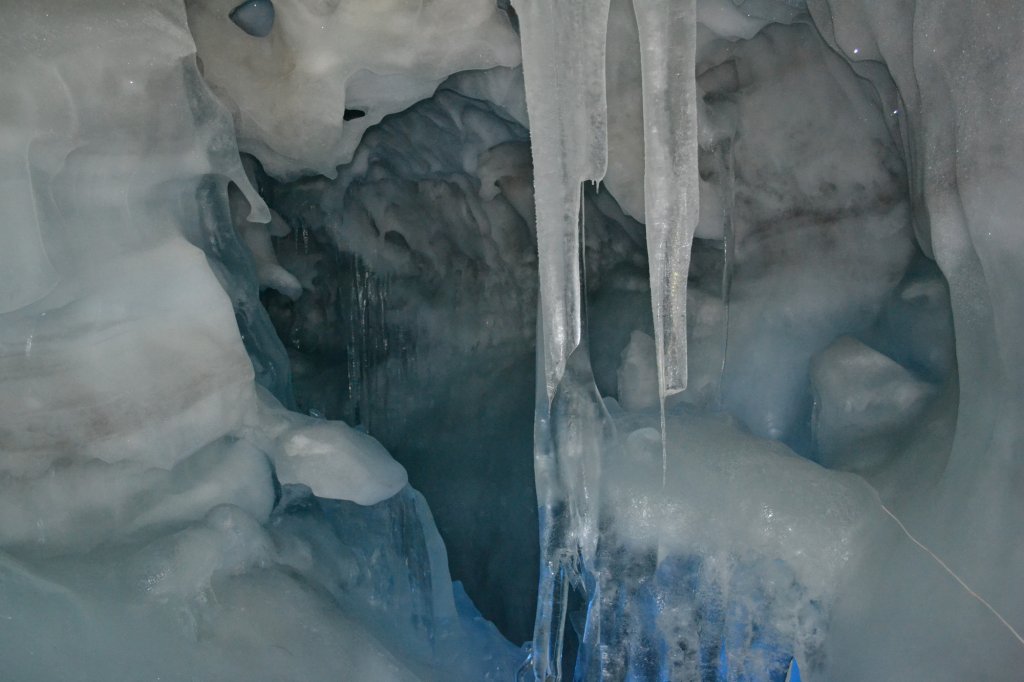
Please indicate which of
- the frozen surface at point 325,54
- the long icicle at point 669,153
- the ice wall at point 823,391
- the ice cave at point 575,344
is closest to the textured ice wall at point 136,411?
the ice cave at point 575,344

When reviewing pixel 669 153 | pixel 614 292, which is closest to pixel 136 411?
pixel 669 153

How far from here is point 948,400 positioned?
7.90ft

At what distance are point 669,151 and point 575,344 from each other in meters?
0.50

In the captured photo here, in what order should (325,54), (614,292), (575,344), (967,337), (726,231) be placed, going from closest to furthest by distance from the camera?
(967,337)
(575,344)
(325,54)
(726,231)
(614,292)

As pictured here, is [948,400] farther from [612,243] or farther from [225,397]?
[225,397]

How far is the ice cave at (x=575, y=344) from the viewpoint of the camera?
2.14 metres

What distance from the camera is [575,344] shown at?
7.61 ft

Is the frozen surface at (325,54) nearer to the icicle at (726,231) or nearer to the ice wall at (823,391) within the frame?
the ice wall at (823,391)

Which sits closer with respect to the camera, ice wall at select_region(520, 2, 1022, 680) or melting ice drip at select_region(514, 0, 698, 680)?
ice wall at select_region(520, 2, 1022, 680)

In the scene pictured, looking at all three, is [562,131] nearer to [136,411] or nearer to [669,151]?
[669,151]

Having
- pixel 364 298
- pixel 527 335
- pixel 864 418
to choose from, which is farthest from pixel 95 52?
pixel 864 418

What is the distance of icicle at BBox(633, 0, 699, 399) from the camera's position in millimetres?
2184

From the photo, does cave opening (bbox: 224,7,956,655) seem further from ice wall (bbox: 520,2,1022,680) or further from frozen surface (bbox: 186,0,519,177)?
frozen surface (bbox: 186,0,519,177)

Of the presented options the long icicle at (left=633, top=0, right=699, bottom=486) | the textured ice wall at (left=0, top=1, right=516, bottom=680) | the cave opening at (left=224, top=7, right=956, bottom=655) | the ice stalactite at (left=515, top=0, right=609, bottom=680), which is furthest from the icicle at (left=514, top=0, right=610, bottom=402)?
the textured ice wall at (left=0, top=1, right=516, bottom=680)
